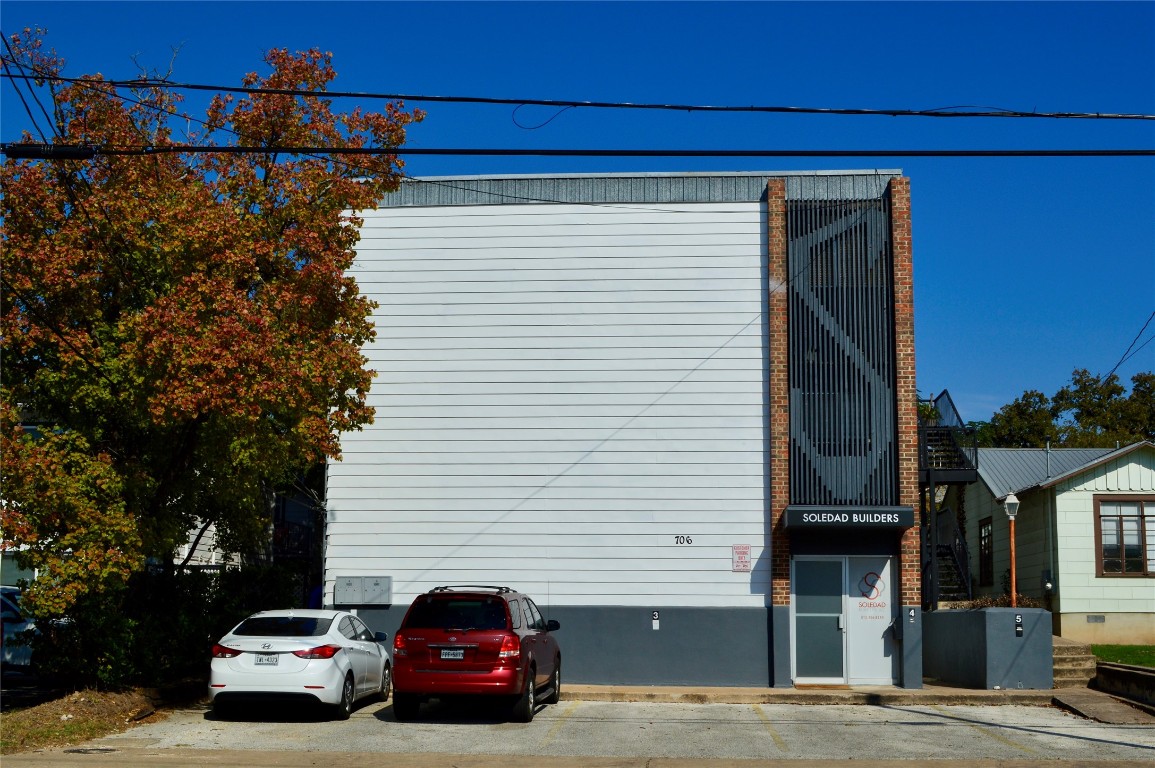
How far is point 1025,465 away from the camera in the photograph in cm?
3306

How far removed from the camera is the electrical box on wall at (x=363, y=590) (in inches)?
863

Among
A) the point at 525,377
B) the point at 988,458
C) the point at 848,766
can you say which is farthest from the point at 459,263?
the point at 988,458

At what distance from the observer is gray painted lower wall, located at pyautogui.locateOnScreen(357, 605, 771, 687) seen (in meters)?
21.2

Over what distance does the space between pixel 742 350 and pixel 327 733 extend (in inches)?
420

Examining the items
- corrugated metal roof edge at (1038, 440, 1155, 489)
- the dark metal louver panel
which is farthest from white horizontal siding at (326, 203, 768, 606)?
corrugated metal roof edge at (1038, 440, 1155, 489)

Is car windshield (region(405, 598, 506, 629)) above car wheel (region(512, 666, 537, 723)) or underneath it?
above

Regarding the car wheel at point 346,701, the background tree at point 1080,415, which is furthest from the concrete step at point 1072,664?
the background tree at point 1080,415

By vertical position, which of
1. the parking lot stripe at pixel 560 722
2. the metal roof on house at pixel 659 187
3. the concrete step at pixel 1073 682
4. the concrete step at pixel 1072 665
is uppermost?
the metal roof on house at pixel 659 187

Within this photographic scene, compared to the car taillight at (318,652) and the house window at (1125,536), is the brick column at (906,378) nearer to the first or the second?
the house window at (1125,536)

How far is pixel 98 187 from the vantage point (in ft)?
55.2

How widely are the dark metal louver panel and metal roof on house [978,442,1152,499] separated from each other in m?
9.86

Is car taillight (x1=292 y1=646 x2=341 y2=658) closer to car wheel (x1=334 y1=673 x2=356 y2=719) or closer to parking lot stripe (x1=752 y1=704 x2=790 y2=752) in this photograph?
car wheel (x1=334 y1=673 x2=356 y2=719)

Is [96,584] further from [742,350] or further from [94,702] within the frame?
[742,350]

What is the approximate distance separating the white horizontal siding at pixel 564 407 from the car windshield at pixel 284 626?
540cm
